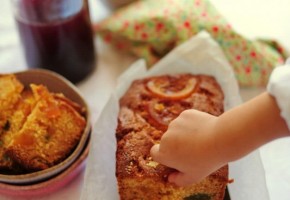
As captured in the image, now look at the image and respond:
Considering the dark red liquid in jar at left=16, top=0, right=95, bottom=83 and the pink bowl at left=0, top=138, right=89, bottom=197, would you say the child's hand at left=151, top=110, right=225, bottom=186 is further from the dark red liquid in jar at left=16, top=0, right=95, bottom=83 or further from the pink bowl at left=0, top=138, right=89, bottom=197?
the dark red liquid in jar at left=16, top=0, right=95, bottom=83

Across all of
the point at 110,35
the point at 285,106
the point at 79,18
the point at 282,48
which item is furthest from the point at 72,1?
the point at 285,106

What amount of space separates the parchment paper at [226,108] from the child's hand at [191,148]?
20 cm

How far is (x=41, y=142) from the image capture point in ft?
2.60

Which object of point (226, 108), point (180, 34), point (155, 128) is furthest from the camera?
point (180, 34)

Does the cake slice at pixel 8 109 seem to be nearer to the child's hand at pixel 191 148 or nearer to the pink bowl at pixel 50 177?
the pink bowl at pixel 50 177

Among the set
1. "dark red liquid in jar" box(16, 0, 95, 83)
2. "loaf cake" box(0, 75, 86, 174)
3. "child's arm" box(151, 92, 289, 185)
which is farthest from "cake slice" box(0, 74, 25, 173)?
"child's arm" box(151, 92, 289, 185)

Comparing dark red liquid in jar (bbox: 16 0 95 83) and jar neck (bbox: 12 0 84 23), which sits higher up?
jar neck (bbox: 12 0 84 23)

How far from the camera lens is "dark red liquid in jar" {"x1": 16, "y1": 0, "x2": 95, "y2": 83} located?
98 cm

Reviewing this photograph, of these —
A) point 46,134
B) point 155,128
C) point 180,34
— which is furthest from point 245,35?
point 46,134

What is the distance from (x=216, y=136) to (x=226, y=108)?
360 millimetres

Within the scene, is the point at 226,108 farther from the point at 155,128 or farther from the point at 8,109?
the point at 8,109

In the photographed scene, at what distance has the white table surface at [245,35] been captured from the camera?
0.84 meters

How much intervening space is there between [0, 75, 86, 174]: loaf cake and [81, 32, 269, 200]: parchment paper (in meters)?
0.05

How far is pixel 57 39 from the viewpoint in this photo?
993 millimetres
